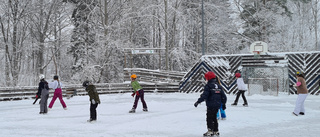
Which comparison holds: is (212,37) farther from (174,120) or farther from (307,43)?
(174,120)

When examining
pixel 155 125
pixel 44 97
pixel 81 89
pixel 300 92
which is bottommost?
pixel 155 125

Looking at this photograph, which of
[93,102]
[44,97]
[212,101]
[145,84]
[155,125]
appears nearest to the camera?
[212,101]

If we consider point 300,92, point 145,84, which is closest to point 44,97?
point 300,92

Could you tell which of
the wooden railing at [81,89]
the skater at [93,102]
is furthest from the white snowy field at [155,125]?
the wooden railing at [81,89]

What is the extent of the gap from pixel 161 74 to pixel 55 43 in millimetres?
12354

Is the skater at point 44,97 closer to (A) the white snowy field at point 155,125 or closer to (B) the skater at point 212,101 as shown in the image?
(A) the white snowy field at point 155,125

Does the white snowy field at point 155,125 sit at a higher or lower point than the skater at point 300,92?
lower

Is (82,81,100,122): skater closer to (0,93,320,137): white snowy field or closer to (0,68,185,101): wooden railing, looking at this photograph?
(0,93,320,137): white snowy field

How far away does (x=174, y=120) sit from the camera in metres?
9.91

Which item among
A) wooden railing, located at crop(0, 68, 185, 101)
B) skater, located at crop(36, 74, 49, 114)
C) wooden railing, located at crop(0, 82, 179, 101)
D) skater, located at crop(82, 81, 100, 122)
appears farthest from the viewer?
wooden railing, located at crop(0, 68, 185, 101)

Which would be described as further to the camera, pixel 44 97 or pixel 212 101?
pixel 44 97

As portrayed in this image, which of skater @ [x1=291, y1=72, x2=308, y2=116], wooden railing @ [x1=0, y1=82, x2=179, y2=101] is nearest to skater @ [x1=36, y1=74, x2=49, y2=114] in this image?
wooden railing @ [x1=0, y1=82, x2=179, y2=101]

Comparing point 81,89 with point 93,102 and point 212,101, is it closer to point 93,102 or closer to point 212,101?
point 93,102

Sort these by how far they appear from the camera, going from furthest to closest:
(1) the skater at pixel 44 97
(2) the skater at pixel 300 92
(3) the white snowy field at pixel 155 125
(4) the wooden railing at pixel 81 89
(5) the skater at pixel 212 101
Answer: (4) the wooden railing at pixel 81 89, (1) the skater at pixel 44 97, (2) the skater at pixel 300 92, (3) the white snowy field at pixel 155 125, (5) the skater at pixel 212 101
